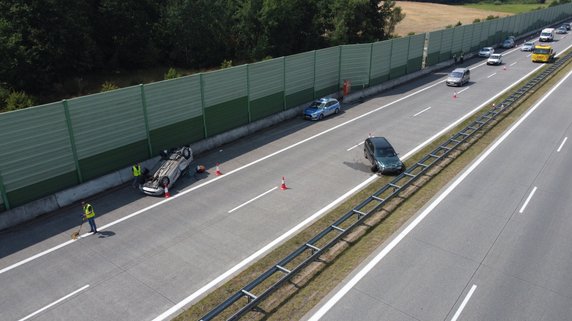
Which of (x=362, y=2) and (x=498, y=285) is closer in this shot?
(x=498, y=285)

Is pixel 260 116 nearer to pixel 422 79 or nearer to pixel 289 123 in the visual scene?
pixel 289 123

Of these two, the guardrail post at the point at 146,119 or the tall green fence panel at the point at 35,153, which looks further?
the guardrail post at the point at 146,119

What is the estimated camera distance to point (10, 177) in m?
17.7

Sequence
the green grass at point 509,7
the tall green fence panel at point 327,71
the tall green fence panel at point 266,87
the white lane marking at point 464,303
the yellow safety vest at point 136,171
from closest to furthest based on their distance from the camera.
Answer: the white lane marking at point 464,303
the yellow safety vest at point 136,171
the tall green fence panel at point 266,87
the tall green fence panel at point 327,71
the green grass at point 509,7

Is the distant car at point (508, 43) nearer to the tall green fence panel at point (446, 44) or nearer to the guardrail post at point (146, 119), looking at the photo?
the tall green fence panel at point (446, 44)

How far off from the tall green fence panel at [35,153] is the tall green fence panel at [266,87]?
13.1 meters

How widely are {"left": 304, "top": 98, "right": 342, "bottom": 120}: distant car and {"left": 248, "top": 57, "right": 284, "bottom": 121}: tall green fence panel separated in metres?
2.25

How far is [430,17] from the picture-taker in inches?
4232

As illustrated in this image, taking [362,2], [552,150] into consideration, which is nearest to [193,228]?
[552,150]

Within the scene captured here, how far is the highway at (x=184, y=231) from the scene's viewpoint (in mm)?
13391

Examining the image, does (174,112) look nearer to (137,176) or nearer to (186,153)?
(186,153)

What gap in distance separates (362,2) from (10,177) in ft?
182

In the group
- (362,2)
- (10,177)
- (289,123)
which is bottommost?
(289,123)

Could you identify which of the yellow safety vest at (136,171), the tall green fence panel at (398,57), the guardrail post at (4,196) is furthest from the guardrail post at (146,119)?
the tall green fence panel at (398,57)
